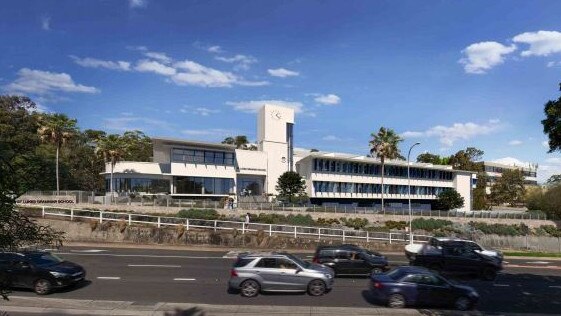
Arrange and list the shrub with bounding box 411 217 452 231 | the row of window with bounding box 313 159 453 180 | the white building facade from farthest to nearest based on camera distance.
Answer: the row of window with bounding box 313 159 453 180, the white building facade, the shrub with bounding box 411 217 452 231

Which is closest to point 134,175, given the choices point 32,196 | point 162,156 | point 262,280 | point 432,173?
point 162,156

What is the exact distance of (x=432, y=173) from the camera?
85.1 m

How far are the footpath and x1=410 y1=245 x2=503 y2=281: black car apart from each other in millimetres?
9684

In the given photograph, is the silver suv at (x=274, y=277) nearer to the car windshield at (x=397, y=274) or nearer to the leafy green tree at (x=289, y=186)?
the car windshield at (x=397, y=274)

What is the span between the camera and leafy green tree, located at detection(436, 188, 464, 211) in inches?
3120

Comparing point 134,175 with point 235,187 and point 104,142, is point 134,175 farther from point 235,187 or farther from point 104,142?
point 235,187

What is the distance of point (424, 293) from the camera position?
17719 mm

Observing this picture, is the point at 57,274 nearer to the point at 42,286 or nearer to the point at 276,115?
the point at 42,286

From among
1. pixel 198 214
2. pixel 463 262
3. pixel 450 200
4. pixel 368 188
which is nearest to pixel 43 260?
pixel 463 262

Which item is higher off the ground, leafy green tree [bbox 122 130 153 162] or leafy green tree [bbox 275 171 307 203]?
leafy green tree [bbox 122 130 153 162]

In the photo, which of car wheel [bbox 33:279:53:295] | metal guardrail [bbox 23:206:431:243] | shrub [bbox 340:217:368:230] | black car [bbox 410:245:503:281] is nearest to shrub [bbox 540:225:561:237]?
shrub [bbox 340:217:368:230]

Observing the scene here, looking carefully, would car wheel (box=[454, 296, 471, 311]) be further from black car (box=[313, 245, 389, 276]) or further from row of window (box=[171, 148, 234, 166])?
row of window (box=[171, 148, 234, 166])

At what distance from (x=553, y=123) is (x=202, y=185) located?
1684 inches

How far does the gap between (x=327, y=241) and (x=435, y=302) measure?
20.6m
